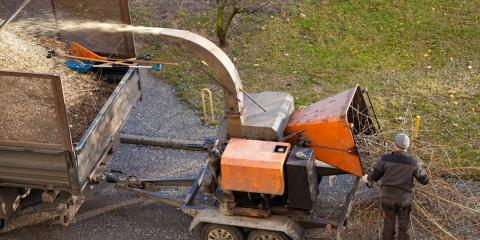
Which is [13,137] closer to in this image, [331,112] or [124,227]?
[124,227]

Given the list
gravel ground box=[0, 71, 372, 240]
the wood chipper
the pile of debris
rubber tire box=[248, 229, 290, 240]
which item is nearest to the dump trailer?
gravel ground box=[0, 71, 372, 240]

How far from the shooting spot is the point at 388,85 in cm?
1116

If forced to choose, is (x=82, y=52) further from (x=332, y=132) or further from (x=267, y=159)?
(x=332, y=132)

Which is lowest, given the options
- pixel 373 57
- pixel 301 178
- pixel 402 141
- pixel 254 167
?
pixel 373 57

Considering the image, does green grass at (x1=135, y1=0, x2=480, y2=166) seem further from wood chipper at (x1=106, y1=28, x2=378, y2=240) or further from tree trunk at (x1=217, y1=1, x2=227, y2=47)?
wood chipper at (x1=106, y1=28, x2=378, y2=240)

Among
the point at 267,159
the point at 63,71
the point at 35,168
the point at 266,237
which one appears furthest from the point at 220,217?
the point at 63,71

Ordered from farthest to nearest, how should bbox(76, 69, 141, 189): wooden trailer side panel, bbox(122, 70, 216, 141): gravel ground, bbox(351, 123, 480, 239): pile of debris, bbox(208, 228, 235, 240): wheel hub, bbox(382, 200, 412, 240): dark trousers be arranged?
bbox(122, 70, 216, 141): gravel ground → bbox(351, 123, 480, 239): pile of debris → bbox(208, 228, 235, 240): wheel hub → bbox(76, 69, 141, 189): wooden trailer side panel → bbox(382, 200, 412, 240): dark trousers

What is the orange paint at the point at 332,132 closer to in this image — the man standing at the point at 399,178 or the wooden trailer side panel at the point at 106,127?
the man standing at the point at 399,178

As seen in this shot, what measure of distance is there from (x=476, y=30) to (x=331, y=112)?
6.57 meters

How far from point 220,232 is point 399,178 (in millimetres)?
2071

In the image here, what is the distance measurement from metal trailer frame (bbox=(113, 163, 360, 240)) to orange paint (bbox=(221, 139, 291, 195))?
0.45 meters

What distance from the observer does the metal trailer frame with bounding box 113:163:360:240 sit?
734cm

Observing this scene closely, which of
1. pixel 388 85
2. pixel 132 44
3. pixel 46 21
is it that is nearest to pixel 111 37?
pixel 132 44

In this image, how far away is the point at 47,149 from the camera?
7.25 m
